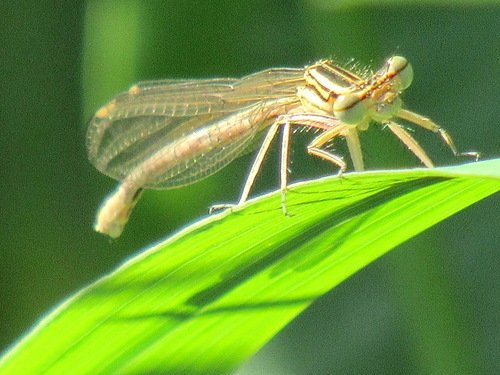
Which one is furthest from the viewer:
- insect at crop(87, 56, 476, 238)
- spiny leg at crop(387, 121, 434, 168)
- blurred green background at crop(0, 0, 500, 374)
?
blurred green background at crop(0, 0, 500, 374)

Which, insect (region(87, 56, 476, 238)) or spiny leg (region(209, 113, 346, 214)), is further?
insect (region(87, 56, 476, 238))

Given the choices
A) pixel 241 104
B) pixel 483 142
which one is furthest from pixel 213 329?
pixel 483 142

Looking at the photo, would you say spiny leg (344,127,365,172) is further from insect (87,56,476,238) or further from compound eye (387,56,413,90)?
compound eye (387,56,413,90)

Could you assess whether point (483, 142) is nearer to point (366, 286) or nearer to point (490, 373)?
point (366, 286)

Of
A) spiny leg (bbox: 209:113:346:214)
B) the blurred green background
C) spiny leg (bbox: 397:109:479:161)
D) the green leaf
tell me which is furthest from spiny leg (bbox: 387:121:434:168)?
the green leaf

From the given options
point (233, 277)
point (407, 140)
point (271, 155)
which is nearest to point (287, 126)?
point (407, 140)

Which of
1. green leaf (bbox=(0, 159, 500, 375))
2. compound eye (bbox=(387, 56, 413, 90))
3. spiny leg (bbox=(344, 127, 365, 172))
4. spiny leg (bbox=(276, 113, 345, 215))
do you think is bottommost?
green leaf (bbox=(0, 159, 500, 375))

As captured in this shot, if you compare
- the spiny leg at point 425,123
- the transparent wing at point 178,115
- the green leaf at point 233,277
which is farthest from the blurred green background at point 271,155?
the green leaf at point 233,277
